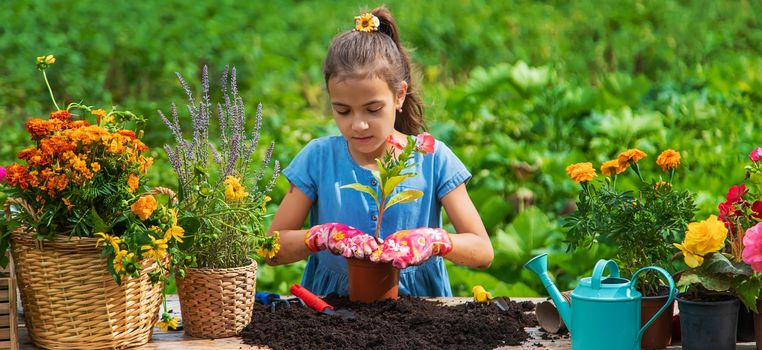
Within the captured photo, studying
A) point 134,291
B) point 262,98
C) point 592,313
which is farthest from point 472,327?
point 262,98

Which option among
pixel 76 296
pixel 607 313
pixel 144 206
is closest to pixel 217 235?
pixel 144 206

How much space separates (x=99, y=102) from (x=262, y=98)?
1.03 metres

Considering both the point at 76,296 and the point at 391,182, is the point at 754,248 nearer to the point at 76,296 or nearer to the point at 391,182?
the point at 391,182

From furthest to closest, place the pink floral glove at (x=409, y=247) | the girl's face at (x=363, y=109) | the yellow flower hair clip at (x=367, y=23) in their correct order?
the yellow flower hair clip at (x=367, y=23) → the girl's face at (x=363, y=109) → the pink floral glove at (x=409, y=247)

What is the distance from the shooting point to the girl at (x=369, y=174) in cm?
290

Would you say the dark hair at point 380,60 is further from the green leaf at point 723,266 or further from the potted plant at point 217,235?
the green leaf at point 723,266

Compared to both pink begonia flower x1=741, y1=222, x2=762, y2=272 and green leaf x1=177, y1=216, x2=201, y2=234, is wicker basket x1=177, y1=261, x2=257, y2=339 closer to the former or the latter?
green leaf x1=177, y1=216, x2=201, y2=234

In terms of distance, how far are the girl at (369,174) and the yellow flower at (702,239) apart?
69 centimetres

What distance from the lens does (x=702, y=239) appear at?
2266 millimetres

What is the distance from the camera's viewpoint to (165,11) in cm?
873

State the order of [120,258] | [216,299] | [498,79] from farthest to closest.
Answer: [498,79]
[216,299]
[120,258]

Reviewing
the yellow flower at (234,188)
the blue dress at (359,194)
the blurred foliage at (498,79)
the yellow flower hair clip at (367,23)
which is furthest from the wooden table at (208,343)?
the blurred foliage at (498,79)

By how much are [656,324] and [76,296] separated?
1297mm

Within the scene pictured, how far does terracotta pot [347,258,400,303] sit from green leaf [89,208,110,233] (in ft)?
2.11
